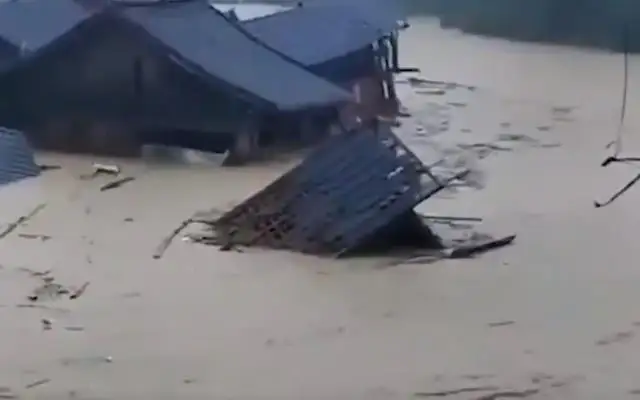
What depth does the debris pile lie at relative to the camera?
3.25 meters

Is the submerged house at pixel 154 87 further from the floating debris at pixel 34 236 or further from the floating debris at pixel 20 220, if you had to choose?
the floating debris at pixel 34 236

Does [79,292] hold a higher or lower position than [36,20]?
lower

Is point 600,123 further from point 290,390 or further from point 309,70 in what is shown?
point 290,390

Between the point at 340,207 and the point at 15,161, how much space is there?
4.97 ft

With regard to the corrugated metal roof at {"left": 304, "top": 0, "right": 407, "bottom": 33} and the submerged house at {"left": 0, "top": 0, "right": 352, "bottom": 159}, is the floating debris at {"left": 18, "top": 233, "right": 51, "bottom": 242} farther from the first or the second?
the corrugated metal roof at {"left": 304, "top": 0, "right": 407, "bottom": 33}

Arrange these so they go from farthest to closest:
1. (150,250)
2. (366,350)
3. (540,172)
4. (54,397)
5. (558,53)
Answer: (558,53) < (540,172) < (150,250) < (366,350) < (54,397)

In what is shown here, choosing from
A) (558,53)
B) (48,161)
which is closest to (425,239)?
(48,161)

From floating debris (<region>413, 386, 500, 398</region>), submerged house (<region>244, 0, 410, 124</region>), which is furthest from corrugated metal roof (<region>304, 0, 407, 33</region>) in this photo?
floating debris (<region>413, 386, 500, 398</region>)

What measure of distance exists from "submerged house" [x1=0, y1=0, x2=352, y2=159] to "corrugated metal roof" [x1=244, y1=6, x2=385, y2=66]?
41 centimetres

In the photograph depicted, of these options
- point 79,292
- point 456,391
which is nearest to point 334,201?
point 79,292

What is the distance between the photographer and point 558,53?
8328 mm

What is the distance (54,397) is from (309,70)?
124 inches

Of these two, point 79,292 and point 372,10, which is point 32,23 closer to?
point 372,10

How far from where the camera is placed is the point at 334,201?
3.33 m
